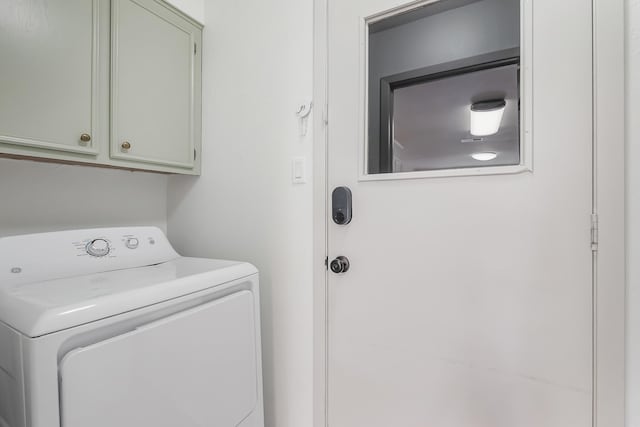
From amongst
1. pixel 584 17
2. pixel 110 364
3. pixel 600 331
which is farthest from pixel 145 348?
pixel 584 17

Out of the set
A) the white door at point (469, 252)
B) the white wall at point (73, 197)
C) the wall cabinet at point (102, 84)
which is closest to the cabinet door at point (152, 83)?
the wall cabinet at point (102, 84)

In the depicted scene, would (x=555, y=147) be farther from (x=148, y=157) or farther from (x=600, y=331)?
(x=148, y=157)

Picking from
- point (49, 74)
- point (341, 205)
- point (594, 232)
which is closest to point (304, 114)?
point (341, 205)

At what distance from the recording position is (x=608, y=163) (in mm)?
778

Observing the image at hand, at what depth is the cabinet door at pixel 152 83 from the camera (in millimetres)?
1184

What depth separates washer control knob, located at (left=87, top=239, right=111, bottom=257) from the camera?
107 centimetres

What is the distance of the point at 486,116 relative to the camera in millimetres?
953

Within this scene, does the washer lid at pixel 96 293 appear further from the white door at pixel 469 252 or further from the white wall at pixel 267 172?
the white door at pixel 469 252

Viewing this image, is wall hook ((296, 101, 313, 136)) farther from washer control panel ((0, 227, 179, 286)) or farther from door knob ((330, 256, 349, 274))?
washer control panel ((0, 227, 179, 286))

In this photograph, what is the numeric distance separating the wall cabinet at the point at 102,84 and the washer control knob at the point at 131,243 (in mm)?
296

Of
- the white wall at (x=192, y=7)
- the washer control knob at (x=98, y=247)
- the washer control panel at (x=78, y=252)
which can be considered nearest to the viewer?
the washer control panel at (x=78, y=252)

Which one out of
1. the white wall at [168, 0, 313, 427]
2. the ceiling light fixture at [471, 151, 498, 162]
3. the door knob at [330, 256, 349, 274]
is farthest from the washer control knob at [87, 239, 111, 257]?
the ceiling light fixture at [471, 151, 498, 162]

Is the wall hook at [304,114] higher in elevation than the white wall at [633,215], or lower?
higher

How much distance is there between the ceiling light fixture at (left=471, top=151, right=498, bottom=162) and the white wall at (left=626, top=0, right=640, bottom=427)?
0.30 m
